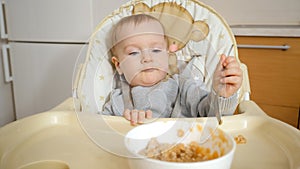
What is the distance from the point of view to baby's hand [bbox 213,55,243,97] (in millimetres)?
548

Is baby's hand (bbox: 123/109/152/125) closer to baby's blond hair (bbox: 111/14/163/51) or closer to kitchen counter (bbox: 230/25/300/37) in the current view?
baby's blond hair (bbox: 111/14/163/51)

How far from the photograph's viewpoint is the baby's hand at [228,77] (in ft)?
1.80

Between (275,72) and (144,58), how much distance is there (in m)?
0.85

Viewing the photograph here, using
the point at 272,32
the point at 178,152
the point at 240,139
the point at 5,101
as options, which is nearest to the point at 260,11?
the point at 272,32

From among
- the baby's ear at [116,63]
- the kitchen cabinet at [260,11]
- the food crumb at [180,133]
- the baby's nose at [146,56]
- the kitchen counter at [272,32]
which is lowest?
the food crumb at [180,133]

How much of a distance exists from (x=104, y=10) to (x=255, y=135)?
112 centimetres

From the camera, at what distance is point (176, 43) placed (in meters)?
0.79

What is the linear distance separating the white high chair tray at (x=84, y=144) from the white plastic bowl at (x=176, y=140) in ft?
0.16

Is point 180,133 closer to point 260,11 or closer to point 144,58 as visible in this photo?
point 144,58

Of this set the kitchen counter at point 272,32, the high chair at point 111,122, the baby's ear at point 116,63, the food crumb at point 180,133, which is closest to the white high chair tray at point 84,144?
the high chair at point 111,122

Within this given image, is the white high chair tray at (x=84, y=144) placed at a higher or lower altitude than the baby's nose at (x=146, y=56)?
lower

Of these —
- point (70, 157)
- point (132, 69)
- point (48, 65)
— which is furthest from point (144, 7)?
point (48, 65)

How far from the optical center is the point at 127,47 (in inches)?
27.2

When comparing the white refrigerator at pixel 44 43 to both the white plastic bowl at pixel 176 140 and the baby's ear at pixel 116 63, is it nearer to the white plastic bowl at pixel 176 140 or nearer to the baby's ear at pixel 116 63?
the baby's ear at pixel 116 63
